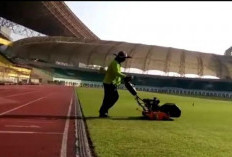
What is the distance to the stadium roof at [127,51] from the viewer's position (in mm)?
121250

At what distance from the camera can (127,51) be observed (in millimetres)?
123250

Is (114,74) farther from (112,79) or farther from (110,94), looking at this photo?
(110,94)

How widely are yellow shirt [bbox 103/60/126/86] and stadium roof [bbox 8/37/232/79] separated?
343 ft

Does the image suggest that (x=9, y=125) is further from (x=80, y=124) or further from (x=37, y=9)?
(x=37, y=9)

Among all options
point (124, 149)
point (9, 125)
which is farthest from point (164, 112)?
point (124, 149)

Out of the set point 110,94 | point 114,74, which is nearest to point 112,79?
point 114,74

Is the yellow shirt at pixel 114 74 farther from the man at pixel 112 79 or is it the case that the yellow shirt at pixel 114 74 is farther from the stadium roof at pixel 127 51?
the stadium roof at pixel 127 51

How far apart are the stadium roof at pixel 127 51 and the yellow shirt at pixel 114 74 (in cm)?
10467

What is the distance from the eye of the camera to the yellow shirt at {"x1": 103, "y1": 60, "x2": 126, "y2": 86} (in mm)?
14812

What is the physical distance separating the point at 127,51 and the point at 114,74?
109 metres

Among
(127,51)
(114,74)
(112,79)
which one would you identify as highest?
(127,51)

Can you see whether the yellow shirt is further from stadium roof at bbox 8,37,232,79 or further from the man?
stadium roof at bbox 8,37,232,79

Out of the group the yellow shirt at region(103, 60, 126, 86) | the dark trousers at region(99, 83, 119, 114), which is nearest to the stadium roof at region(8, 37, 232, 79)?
the dark trousers at region(99, 83, 119, 114)

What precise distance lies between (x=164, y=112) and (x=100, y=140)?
7509 millimetres
